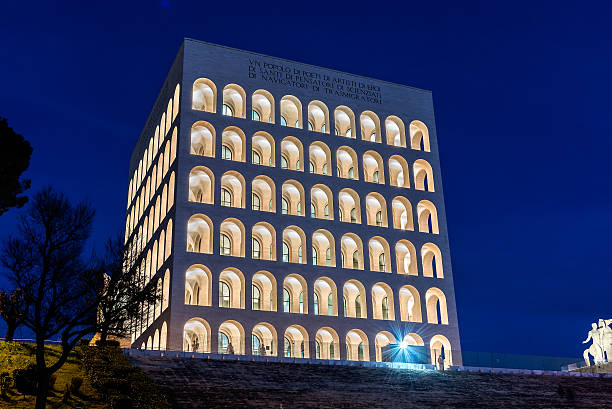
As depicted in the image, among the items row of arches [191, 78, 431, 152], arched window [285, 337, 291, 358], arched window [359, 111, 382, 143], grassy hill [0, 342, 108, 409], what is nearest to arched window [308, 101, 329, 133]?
row of arches [191, 78, 431, 152]

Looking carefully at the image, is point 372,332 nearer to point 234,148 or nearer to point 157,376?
point 234,148

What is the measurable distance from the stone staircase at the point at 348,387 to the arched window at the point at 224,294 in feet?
60.9

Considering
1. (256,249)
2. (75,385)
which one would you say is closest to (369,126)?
(256,249)

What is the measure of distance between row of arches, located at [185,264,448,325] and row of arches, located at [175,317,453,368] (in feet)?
4.45

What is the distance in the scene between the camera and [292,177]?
173ft

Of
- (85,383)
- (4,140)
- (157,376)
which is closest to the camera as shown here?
(4,140)

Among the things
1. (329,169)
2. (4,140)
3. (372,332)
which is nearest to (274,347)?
(372,332)

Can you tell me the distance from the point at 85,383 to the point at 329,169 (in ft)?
107

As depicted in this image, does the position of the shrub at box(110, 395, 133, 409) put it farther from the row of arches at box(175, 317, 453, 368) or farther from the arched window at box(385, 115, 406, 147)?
the arched window at box(385, 115, 406, 147)

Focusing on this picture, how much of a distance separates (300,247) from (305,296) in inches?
170

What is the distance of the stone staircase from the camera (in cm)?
2559

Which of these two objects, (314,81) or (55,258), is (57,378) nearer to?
(55,258)

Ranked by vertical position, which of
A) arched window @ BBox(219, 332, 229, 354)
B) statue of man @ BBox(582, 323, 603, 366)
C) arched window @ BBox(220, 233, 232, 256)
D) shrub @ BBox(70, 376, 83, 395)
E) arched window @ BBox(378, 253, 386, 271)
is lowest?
shrub @ BBox(70, 376, 83, 395)

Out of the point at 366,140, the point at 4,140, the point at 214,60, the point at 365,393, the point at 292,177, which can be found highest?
the point at 214,60
